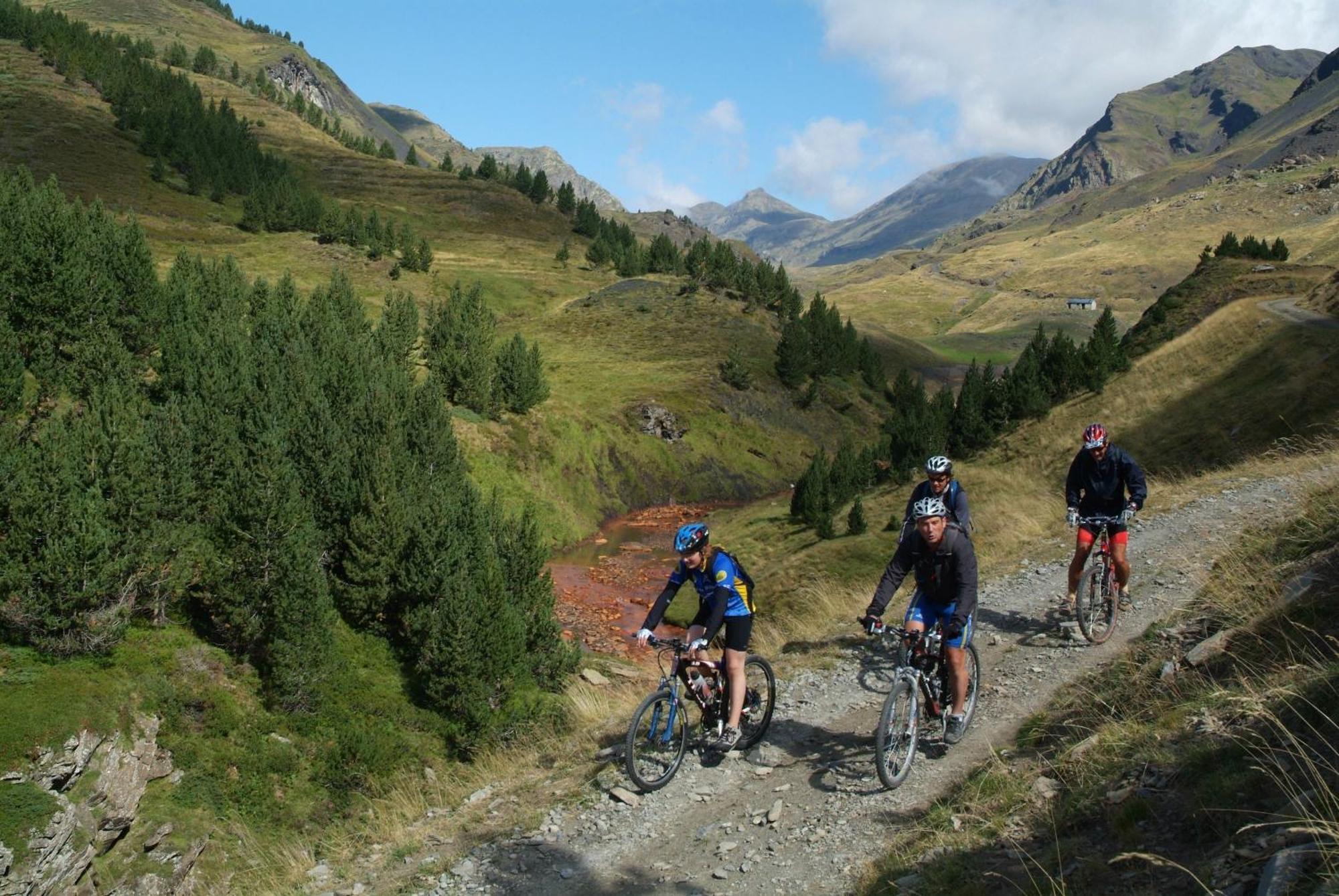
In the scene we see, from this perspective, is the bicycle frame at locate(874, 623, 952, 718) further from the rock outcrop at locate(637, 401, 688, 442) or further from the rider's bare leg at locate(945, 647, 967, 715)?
the rock outcrop at locate(637, 401, 688, 442)

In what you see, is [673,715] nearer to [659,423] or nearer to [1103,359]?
[1103,359]

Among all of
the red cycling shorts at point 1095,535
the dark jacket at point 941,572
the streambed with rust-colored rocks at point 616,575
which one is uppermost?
the red cycling shorts at point 1095,535

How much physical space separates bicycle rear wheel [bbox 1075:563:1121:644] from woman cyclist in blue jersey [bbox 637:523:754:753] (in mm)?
6371

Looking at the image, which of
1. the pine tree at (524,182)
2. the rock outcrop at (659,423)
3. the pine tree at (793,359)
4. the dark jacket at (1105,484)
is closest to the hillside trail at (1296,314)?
the dark jacket at (1105,484)

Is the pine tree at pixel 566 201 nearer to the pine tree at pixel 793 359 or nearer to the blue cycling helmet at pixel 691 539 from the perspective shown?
the pine tree at pixel 793 359

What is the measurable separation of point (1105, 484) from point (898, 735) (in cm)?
675

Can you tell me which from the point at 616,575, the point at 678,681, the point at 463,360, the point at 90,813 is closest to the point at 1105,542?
the point at 678,681

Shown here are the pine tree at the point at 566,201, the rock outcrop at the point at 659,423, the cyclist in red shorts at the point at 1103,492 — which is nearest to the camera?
the cyclist in red shorts at the point at 1103,492

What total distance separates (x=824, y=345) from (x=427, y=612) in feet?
265

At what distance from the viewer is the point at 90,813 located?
608 inches

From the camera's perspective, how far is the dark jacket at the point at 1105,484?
12992 mm

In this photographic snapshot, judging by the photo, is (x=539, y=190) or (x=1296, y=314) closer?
(x=1296, y=314)

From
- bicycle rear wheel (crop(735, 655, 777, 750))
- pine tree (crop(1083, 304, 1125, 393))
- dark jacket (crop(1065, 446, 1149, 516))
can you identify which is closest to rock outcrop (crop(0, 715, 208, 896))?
bicycle rear wheel (crop(735, 655, 777, 750))

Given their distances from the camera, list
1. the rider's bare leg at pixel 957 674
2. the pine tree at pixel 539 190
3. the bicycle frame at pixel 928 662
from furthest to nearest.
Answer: the pine tree at pixel 539 190
the rider's bare leg at pixel 957 674
the bicycle frame at pixel 928 662
